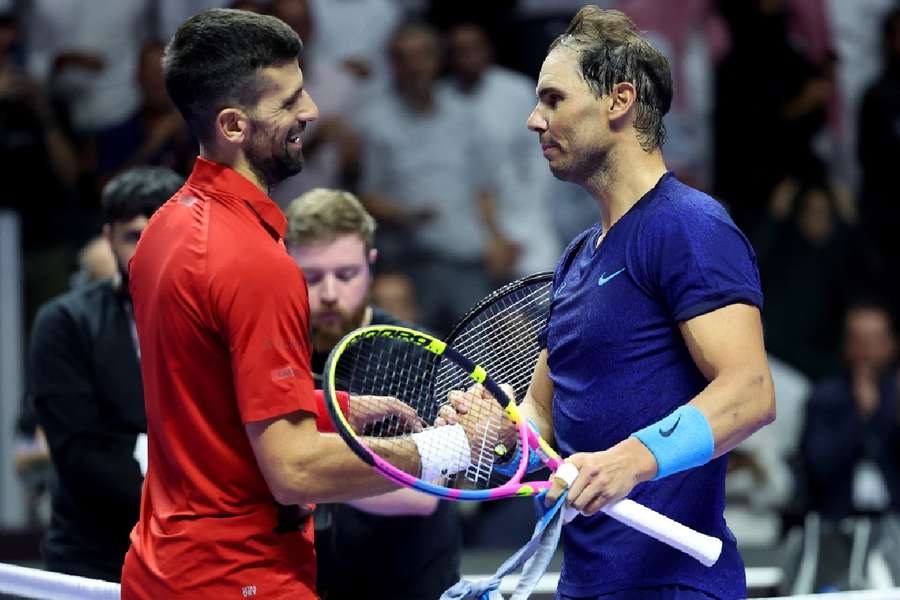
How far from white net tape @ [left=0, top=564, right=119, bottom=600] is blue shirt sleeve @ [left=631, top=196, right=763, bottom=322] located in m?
1.39

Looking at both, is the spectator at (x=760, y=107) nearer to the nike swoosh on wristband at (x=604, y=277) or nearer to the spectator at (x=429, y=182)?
the spectator at (x=429, y=182)

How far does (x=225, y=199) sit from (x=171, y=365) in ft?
1.11

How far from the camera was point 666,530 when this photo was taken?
2863 millimetres

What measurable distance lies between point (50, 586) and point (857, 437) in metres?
4.54

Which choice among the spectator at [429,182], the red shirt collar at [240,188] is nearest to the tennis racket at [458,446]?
the red shirt collar at [240,188]

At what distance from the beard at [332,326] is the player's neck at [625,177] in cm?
119

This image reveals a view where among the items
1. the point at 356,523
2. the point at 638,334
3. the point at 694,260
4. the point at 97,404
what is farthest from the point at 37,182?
the point at 694,260

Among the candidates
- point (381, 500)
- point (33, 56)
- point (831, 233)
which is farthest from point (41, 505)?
point (831, 233)

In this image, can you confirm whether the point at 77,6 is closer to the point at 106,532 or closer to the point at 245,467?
the point at 106,532

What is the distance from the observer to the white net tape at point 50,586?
343 cm

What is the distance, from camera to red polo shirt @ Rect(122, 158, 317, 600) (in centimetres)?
281

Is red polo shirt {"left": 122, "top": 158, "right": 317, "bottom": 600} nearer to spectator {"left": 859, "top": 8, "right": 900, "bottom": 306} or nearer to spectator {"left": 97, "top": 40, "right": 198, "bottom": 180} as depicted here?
spectator {"left": 97, "top": 40, "right": 198, "bottom": 180}

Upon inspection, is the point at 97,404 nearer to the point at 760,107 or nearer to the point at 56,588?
the point at 56,588

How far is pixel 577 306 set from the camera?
3.13 m
